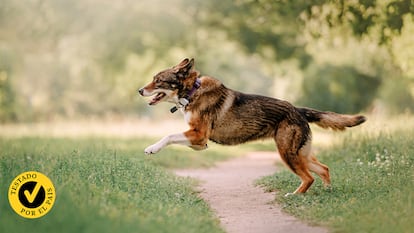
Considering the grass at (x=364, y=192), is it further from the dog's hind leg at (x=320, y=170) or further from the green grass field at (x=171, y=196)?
the dog's hind leg at (x=320, y=170)

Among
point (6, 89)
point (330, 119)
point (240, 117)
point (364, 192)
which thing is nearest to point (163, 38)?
point (6, 89)

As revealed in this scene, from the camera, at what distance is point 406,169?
10.3 m

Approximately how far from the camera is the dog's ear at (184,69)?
10.0 metres

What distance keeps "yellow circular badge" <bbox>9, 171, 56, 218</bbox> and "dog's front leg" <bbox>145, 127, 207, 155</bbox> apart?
76.4 inches

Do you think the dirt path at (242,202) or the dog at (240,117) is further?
the dog at (240,117)

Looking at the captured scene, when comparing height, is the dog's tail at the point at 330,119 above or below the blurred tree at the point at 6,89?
below

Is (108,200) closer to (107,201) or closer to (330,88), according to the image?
(107,201)

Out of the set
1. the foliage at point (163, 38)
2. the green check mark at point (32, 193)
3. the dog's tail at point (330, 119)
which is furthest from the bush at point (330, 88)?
the green check mark at point (32, 193)

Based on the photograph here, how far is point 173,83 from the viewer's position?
1009 centimetres

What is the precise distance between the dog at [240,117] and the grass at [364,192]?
0.60 meters

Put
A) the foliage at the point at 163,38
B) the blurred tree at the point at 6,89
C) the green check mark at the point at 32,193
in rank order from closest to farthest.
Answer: the green check mark at the point at 32,193, the foliage at the point at 163,38, the blurred tree at the point at 6,89

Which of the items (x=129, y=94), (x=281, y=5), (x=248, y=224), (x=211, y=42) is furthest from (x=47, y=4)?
(x=248, y=224)

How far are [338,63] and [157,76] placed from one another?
90.1 feet

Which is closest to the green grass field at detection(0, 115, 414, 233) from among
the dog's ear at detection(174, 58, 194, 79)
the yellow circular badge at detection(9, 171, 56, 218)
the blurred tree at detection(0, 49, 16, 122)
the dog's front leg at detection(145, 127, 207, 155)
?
the yellow circular badge at detection(9, 171, 56, 218)
